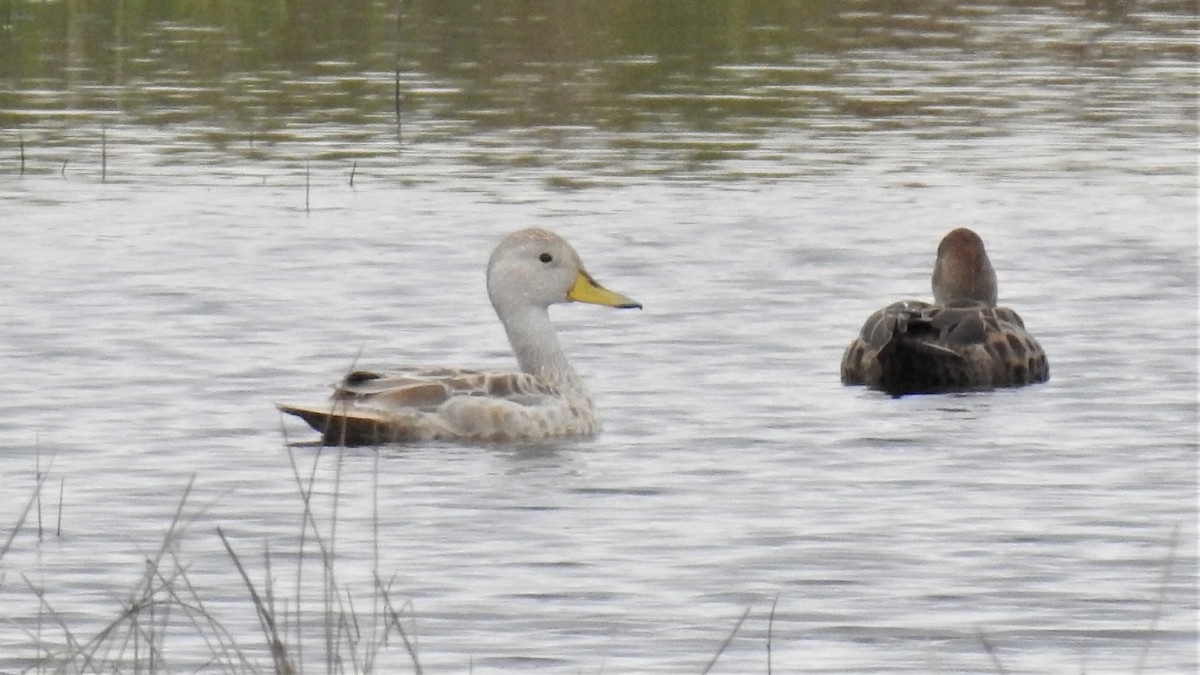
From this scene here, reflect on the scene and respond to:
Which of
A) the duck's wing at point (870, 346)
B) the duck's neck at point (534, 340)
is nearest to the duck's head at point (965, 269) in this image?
the duck's wing at point (870, 346)

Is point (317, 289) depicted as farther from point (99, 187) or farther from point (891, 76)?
point (891, 76)

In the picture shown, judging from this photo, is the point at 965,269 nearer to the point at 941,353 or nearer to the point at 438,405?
the point at 941,353

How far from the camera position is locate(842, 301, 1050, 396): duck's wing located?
36.4 ft

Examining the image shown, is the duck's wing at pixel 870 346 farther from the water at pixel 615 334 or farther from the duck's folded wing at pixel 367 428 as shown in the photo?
the duck's folded wing at pixel 367 428

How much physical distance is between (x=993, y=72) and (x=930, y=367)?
11.9 metres

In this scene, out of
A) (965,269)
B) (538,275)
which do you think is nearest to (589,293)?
(538,275)

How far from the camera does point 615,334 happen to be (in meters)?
12.4

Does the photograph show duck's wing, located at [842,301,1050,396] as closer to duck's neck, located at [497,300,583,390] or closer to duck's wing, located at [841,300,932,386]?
duck's wing, located at [841,300,932,386]

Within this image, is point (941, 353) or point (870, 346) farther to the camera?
point (941, 353)

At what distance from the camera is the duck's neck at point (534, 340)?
10.7 m

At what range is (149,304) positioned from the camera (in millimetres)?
12805

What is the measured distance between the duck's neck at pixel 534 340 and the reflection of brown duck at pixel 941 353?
4.05ft

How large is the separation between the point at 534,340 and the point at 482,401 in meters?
0.73

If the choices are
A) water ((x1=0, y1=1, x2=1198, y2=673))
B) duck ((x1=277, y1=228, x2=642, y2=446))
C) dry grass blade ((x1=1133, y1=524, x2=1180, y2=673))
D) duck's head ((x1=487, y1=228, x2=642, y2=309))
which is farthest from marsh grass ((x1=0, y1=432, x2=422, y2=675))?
duck's head ((x1=487, y1=228, x2=642, y2=309))
